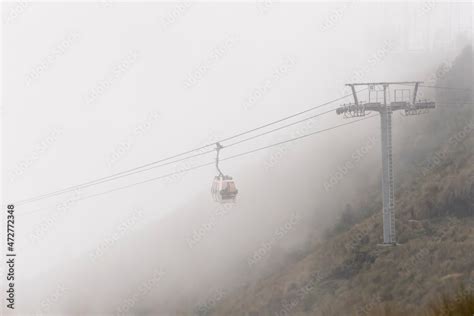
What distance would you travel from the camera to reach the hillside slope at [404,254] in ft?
104

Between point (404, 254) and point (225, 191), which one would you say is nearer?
point (225, 191)

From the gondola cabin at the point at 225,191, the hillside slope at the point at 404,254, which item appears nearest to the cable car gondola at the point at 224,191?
the gondola cabin at the point at 225,191

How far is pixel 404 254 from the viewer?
35.4 metres

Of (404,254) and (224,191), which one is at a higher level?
(224,191)

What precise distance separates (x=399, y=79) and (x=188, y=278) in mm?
31336

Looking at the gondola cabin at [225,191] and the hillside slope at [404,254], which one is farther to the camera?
the hillside slope at [404,254]

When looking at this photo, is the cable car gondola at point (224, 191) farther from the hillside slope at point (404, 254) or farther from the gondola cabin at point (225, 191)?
the hillside slope at point (404, 254)

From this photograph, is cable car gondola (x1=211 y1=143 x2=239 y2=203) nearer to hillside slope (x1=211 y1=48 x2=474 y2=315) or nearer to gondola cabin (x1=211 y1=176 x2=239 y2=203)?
gondola cabin (x1=211 y1=176 x2=239 y2=203)

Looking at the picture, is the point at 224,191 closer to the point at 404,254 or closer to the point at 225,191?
the point at 225,191

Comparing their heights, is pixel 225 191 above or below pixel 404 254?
above

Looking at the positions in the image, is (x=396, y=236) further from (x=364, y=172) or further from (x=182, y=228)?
(x=182, y=228)

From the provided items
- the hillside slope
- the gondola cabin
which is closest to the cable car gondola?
the gondola cabin

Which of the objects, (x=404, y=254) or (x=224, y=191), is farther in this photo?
(x=404, y=254)

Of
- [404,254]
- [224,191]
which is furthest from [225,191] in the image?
[404,254]
